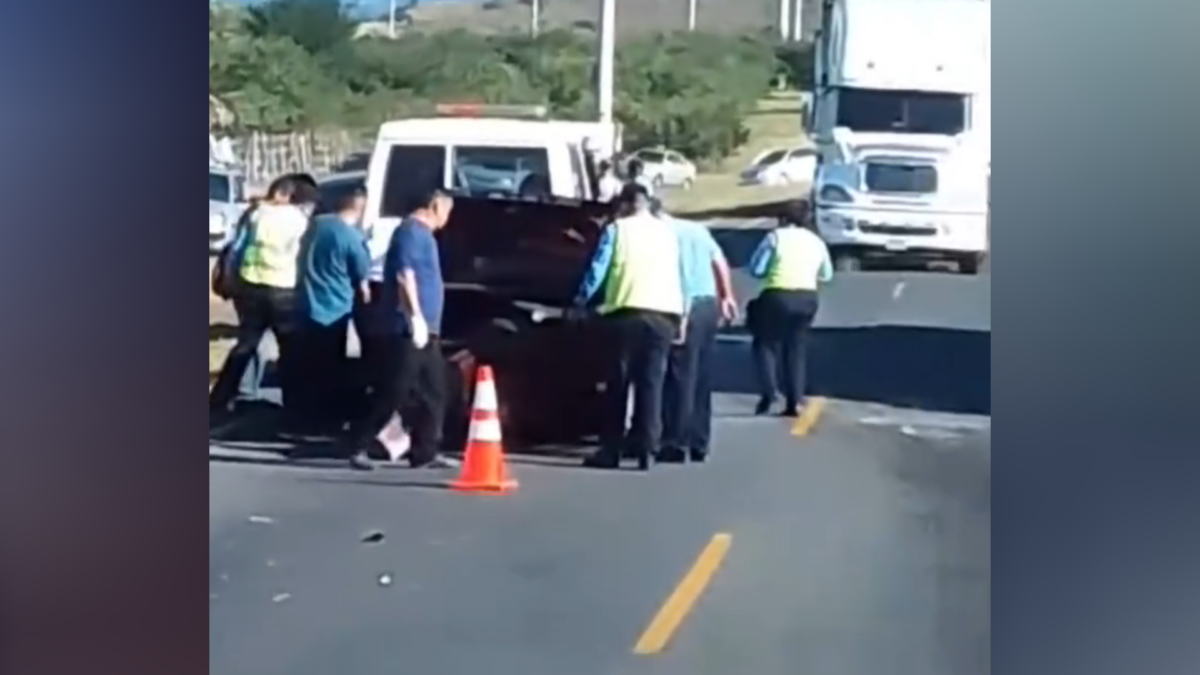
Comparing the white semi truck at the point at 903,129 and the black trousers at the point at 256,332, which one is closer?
the white semi truck at the point at 903,129

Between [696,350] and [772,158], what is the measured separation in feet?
1.12

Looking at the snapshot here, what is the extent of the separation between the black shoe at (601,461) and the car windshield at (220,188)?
2.54 feet

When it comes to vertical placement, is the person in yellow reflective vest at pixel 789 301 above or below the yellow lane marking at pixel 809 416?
above

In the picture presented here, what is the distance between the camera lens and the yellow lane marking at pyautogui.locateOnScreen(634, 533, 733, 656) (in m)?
2.78

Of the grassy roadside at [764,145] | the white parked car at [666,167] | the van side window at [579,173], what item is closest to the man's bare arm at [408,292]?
the van side window at [579,173]

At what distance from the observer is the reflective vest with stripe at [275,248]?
9.53ft

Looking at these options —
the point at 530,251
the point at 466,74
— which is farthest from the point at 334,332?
the point at 466,74

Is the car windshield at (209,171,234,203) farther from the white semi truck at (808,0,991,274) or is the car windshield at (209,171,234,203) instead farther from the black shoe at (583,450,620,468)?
the white semi truck at (808,0,991,274)

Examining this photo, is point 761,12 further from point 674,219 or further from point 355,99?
point 355,99

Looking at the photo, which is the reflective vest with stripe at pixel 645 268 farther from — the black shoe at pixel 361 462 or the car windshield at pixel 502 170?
the black shoe at pixel 361 462

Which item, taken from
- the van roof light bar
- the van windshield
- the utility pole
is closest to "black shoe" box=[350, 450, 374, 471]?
the van roof light bar

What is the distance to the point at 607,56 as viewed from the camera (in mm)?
2783
